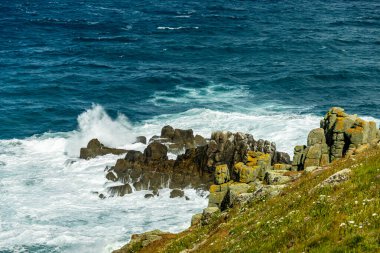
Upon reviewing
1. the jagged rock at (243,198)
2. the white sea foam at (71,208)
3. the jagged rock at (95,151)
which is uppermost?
the jagged rock at (243,198)

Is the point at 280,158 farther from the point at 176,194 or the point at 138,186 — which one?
the point at 138,186

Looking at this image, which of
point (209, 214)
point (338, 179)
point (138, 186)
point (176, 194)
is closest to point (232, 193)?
point (209, 214)

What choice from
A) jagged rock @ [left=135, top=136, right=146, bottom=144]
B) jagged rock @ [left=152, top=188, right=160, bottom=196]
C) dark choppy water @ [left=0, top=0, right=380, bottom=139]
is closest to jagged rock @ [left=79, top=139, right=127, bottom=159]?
jagged rock @ [left=135, top=136, right=146, bottom=144]

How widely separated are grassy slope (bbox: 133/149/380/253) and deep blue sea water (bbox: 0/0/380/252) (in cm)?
2512

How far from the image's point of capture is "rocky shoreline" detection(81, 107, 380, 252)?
37781 millimetres

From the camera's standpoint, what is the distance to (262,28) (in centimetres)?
13962

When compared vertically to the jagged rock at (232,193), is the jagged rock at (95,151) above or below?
below

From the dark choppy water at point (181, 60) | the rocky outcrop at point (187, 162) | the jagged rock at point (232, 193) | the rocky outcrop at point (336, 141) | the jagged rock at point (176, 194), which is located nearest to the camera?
the jagged rock at point (232, 193)

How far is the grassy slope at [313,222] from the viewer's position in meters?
16.8

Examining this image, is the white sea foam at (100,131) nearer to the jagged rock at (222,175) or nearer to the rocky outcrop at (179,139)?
the rocky outcrop at (179,139)

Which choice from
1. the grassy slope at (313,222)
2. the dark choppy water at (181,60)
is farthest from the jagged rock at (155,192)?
the grassy slope at (313,222)

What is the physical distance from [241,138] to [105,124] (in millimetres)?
25595

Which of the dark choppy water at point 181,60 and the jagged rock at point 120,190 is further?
the dark choppy water at point 181,60

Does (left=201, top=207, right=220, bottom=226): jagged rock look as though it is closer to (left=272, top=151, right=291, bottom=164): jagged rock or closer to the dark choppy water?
(left=272, top=151, right=291, bottom=164): jagged rock
